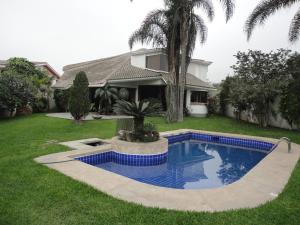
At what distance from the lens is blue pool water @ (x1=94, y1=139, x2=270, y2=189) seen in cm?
780

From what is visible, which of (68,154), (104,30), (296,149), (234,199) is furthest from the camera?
(104,30)

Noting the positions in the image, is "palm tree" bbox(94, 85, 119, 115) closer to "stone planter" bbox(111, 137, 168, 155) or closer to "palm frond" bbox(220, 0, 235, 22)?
"palm frond" bbox(220, 0, 235, 22)

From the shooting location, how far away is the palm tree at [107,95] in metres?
20.8

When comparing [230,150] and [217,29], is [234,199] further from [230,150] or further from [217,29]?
[217,29]

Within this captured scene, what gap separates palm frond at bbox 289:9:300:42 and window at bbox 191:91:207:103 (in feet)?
38.5

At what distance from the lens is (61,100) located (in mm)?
24672

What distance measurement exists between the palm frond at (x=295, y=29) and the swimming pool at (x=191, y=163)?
24.6 ft

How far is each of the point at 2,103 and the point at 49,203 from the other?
16704 mm

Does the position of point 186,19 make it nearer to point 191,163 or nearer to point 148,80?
point 148,80

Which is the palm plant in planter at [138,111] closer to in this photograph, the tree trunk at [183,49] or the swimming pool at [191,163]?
the swimming pool at [191,163]

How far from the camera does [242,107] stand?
19.2 meters

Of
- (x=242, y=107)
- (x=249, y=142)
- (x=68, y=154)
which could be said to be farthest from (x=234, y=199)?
(x=242, y=107)

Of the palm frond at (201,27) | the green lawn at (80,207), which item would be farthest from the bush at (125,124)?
the palm frond at (201,27)

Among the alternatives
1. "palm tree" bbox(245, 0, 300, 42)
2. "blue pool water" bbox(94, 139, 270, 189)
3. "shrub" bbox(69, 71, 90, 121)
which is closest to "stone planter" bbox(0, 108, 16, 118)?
"shrub" bbox(69, 71, 90, 121)
